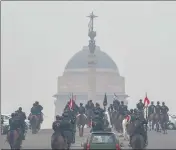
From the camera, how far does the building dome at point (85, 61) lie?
499ft

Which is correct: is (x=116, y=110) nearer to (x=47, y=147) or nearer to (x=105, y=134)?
(x=47, y=147)

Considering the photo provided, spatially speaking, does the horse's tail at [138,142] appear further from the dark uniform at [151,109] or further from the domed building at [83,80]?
the domed building at [83,80]

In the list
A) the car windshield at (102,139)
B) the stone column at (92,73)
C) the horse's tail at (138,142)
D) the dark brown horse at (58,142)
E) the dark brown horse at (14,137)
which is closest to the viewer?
the car windshield at (102,139)

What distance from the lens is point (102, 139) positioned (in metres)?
24.0

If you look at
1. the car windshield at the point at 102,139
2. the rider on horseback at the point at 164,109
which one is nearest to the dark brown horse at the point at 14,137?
the car windshield at the point at 102,139

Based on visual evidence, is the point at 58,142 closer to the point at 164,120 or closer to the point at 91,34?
the point at 164,120

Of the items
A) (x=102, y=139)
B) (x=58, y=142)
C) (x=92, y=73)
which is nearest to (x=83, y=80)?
(x=92, y=73)

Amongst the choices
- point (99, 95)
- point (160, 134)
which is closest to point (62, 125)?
point (160, 134)

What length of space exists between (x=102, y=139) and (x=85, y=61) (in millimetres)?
127352

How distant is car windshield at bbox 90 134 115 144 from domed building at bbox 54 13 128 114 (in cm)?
11768

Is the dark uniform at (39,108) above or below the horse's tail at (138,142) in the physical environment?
above

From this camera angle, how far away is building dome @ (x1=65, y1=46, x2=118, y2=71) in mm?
152125

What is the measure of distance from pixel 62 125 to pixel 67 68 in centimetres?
12791

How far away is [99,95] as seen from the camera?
13950 cm
